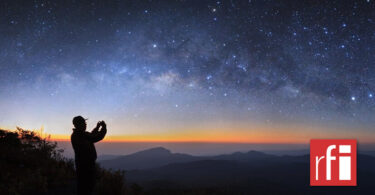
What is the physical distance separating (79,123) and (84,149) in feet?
1.66

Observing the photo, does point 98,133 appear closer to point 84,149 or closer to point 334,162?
Result: point 84,149

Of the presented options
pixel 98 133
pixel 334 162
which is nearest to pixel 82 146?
pixel 98 133

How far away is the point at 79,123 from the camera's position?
15.5 ft

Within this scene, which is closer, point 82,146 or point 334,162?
point 82,146

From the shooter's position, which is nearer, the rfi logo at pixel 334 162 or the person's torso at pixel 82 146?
the person's torso at pixel 82 146

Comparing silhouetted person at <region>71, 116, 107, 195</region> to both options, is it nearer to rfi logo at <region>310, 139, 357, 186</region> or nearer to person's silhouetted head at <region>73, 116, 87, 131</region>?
person's silhouetted head at <region>73, 116, 87, 131</region>

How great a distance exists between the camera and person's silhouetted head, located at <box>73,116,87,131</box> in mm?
4714

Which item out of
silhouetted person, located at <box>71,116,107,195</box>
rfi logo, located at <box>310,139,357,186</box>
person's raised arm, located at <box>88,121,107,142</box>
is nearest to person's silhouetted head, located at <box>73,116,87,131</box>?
silhouetted person, located at <box>71,116,107,195</box>

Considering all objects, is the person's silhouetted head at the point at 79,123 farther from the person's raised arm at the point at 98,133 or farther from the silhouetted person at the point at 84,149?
the person's raised arm at the point at 98,133

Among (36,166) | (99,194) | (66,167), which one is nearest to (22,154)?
(36,166)

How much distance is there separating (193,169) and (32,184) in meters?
158

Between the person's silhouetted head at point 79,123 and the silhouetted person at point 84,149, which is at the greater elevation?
the person's silhouetted head at point 79,123

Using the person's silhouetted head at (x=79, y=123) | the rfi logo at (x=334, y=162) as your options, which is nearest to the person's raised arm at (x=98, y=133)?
the person's silhouetted head at (x=79, y=123)

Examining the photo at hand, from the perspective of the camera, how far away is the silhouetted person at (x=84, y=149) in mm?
4707
